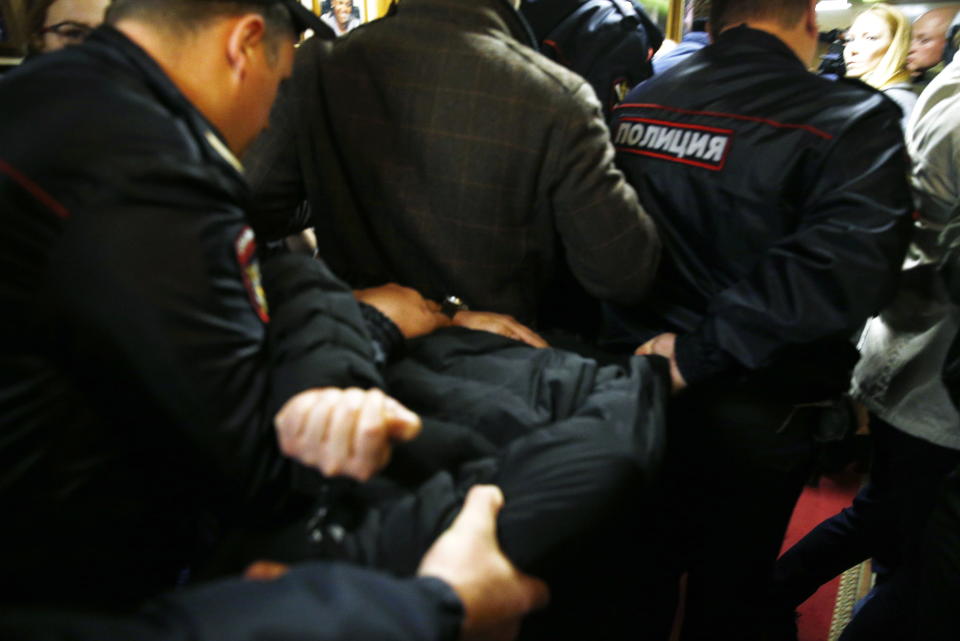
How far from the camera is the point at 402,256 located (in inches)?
49.5

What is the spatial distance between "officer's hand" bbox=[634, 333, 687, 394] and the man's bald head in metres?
2.66

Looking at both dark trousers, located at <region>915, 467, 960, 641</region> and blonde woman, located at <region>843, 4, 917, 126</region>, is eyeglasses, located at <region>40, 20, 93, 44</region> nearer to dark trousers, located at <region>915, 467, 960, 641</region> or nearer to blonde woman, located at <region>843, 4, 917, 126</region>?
dark trousers, located at <region>915, 467, 960, 641</region>

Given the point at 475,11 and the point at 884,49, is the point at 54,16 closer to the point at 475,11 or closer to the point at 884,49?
the point at 475,11

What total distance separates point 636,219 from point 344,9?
1.95 m

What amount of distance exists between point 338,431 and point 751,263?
97 centimetres

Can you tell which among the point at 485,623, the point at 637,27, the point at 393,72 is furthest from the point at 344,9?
the point at 485,623

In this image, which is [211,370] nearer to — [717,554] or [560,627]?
[560,627]

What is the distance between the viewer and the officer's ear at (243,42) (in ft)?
2.68

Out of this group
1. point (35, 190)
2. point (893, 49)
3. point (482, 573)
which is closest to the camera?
point (35, 190)

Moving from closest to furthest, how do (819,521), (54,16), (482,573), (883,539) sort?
(482,573) → (54,16) → (883,539) → (819,521)

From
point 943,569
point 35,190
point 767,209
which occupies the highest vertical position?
point 35,190

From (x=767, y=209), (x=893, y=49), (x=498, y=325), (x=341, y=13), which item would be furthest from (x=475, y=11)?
(x=893, y=49)

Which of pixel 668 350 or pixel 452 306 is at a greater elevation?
pixel 452 306

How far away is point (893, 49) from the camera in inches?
108
